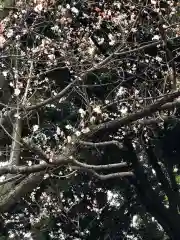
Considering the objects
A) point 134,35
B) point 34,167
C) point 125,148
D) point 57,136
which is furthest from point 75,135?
point 125,148

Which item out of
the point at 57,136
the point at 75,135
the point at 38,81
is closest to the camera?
the point at 75,135

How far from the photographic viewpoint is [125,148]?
10219 mm

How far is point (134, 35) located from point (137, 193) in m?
5.34

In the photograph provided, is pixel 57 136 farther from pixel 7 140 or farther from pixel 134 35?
pixel 134 35

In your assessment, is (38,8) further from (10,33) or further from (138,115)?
(138,115)

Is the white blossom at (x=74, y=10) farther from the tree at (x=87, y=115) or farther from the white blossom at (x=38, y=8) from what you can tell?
the white blossom at (x=38, y=8)

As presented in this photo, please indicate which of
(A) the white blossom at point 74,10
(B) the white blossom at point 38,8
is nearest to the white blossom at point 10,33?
(B) the white blossom at point 38,8

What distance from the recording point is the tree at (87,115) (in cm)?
522

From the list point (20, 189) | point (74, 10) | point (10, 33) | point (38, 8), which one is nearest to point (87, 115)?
point (20, 189)

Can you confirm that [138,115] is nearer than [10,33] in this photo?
Yes

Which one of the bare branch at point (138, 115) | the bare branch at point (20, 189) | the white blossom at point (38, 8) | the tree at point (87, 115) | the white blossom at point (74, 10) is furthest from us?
the white blossom at point (74, 10)

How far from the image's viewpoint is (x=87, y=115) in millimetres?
6082

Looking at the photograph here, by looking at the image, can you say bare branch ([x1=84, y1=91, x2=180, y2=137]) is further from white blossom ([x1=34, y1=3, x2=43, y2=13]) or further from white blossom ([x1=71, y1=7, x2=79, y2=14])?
white blossom ([x1=71, y1=7, x2=79, y2=14])

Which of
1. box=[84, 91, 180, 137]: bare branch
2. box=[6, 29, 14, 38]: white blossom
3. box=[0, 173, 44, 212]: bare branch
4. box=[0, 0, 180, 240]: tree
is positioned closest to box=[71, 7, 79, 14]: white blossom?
box=[0, 0, 180, 240]: tree
